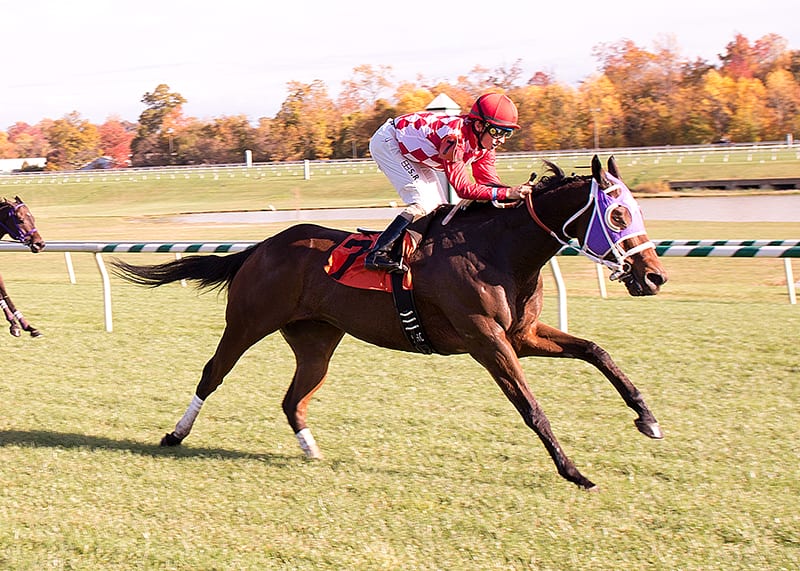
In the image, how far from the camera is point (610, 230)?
14.1ft

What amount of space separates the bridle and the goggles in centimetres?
51

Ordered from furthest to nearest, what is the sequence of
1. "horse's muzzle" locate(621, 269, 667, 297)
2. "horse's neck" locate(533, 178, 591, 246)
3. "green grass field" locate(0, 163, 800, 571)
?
"horse's neck" locate(533, 178, 591, 246) → "horse's muzzle" locate(621, 269, 667, 297) → "green grass field" locate(0, 163, 800, 571)

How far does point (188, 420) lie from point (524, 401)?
203 cm

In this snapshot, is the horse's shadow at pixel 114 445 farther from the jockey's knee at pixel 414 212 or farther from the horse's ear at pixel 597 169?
the horse's ear at pixel 597 169

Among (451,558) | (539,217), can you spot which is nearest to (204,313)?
(539,217)

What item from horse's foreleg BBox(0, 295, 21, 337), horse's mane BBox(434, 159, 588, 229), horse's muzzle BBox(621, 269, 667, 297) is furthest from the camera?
horse's foreleg BBox(0, 295, 21, 337)

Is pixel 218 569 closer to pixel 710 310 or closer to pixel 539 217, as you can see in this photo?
Result: pixel 539 217

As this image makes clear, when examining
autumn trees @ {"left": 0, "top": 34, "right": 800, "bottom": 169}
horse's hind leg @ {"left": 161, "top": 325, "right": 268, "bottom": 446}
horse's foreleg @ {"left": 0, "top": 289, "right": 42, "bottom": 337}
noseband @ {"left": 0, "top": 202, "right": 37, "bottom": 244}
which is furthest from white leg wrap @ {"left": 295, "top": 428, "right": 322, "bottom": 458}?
autumn trees @ {"left": 0, "top": 34, "right": 800, "bottom": 169}

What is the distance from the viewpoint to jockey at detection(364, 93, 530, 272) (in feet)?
15.1

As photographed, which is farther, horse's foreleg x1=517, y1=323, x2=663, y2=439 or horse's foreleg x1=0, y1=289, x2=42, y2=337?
horse's foreleg x1=0, y1=289, x2=42, y2=337

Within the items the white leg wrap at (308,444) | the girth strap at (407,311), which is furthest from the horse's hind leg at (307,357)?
the girth strap at (407,311)

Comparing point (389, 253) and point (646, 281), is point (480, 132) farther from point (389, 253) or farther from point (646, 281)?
point (646, 281)

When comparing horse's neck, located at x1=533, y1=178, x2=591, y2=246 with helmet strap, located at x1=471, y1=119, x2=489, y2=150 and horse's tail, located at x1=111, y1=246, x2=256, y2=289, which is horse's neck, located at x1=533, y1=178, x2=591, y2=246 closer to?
helmet strap, located at x1=471, y1=119, x2=489, y2=150

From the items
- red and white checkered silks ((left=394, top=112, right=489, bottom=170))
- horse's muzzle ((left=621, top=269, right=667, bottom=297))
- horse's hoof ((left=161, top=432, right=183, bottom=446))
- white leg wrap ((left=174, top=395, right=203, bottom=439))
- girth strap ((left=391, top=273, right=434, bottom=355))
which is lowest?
horse's hoof ((left=161, top=432, right=183, bottom=446))
